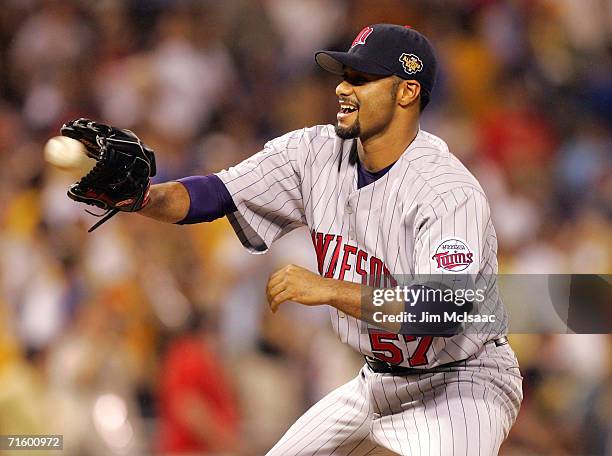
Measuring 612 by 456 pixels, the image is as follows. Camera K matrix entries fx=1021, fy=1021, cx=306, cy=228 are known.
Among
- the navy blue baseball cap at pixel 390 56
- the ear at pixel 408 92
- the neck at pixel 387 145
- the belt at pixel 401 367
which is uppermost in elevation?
the navy blue baseball cap at pixel 390 56

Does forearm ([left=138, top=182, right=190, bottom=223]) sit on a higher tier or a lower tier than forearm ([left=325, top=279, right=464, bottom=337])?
higher

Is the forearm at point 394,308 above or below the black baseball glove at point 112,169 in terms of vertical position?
below

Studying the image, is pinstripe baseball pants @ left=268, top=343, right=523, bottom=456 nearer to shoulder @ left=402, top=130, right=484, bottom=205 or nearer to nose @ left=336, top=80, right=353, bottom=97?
shoulder @ left=402, top=130, right=484, bottom=205

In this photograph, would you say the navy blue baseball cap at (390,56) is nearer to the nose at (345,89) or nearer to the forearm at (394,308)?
the nose at (345,89)

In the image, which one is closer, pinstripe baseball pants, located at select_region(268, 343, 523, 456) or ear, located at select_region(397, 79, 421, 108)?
pinstripe baseball pants, located at select_region(268, 343, 523, 456)

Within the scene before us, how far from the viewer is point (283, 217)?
3.22 metres

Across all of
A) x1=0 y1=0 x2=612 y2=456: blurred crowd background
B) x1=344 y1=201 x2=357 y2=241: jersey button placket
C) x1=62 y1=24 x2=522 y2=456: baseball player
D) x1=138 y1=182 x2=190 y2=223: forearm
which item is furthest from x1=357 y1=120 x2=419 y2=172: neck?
x1=0 y1=0 x2=612 y2=456: blurred crowd background

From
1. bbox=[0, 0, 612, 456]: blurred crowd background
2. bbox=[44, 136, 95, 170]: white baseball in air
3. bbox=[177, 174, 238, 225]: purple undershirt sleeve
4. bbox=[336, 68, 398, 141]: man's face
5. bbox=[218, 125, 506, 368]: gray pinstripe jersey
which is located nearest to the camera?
bbox=[218, 125, 506, 368]: gray pinstripe jersey

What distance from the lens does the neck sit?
2.99 m

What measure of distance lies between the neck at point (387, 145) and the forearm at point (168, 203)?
0.56m

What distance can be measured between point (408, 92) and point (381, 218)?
1.25 feet

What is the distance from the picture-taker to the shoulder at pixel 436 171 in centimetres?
277

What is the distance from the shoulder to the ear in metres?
0.13

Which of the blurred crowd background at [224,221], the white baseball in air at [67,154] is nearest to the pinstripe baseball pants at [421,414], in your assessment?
the white baseball in air at [67,154]
